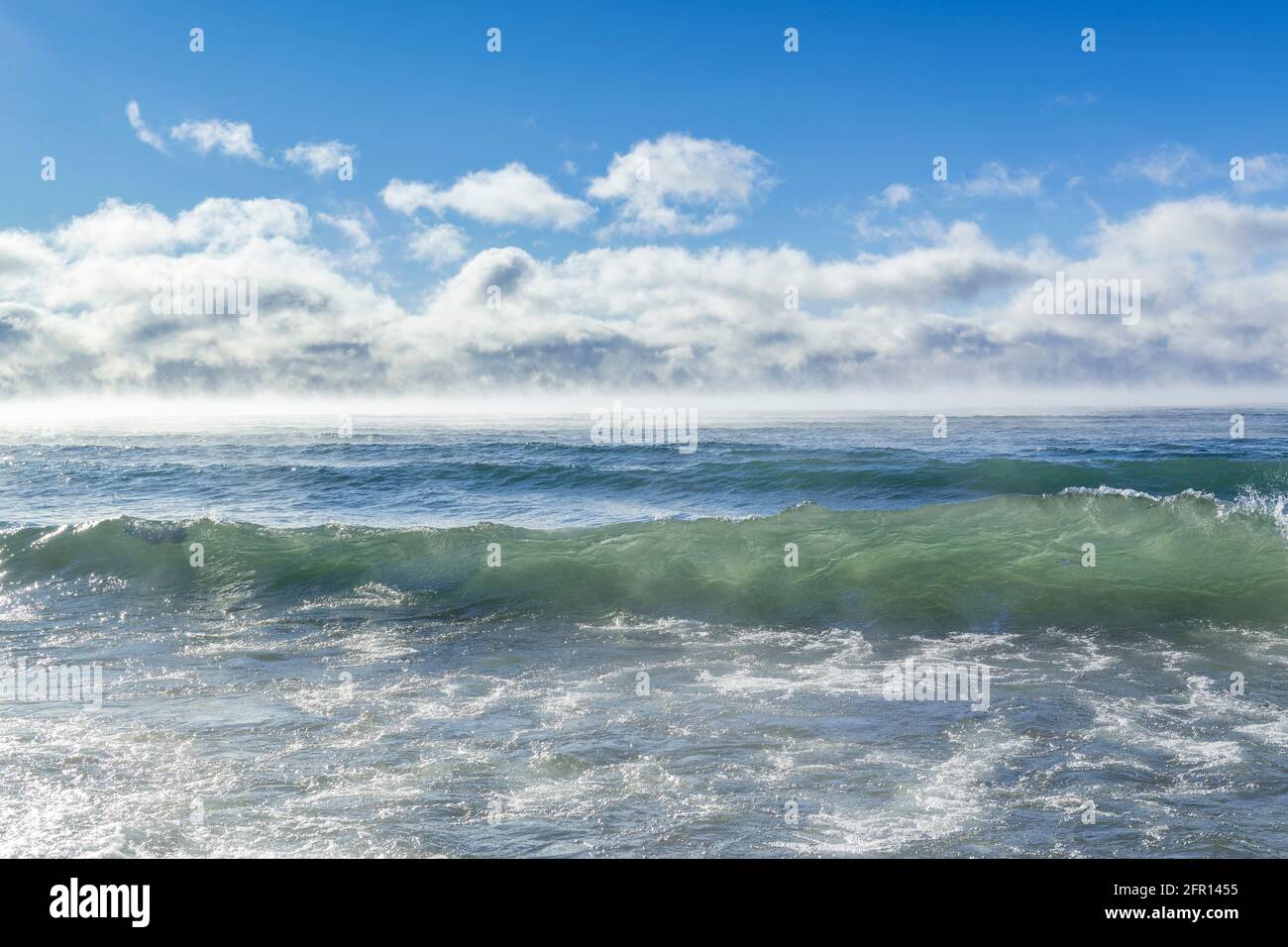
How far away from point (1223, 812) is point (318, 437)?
51.5 m

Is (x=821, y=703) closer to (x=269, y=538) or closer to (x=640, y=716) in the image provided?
(x=640, y=716)

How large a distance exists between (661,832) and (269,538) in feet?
48.1

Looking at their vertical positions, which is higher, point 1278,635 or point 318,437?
point 318,437

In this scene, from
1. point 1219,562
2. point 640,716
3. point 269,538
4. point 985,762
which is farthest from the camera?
point 269,538

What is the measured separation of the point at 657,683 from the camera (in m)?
9.44

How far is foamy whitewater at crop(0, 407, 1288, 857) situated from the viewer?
19.3 feet

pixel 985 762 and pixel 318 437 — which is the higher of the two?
pixel 318 437

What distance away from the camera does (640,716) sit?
8.19 metres

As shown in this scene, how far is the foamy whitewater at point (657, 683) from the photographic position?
19.3 feet
